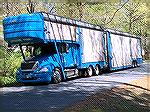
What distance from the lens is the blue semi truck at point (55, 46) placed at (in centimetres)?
1839

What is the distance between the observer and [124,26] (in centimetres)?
4828

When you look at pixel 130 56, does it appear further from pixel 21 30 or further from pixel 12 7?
pixel 21 30

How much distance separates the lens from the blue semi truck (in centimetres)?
1839

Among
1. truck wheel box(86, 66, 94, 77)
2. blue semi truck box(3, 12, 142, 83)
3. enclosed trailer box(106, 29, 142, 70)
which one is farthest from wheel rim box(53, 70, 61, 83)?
enclosed trailer box(106, 29, 142, 70)

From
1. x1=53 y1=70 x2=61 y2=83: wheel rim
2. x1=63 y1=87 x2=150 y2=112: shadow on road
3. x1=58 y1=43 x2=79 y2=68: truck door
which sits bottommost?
x1=63 y1=87 x2=150 y2=112: shadow on road

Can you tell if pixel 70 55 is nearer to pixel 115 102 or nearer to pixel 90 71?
pixel 90 71

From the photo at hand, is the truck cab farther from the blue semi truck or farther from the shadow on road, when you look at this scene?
the shadow on road

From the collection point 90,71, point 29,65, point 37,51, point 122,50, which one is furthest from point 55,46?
point 122,50

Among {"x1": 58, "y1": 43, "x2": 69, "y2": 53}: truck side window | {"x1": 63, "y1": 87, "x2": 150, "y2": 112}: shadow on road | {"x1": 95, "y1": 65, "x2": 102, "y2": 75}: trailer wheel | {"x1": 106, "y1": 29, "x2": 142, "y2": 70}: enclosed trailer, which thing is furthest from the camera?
{"x1": 106, "y1": 29, "x2": 142, "y2": 70}: enclosed trailer

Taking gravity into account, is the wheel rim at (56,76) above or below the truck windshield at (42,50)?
below

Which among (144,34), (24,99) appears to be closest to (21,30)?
(24,99)

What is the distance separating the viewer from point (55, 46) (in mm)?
19922

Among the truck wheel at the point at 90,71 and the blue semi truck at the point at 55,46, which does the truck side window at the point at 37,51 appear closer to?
the blue semi truck at the point at 55,46

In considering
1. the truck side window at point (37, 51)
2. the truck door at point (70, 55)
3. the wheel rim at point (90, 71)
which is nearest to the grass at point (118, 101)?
the truck door at point (70, 55)
